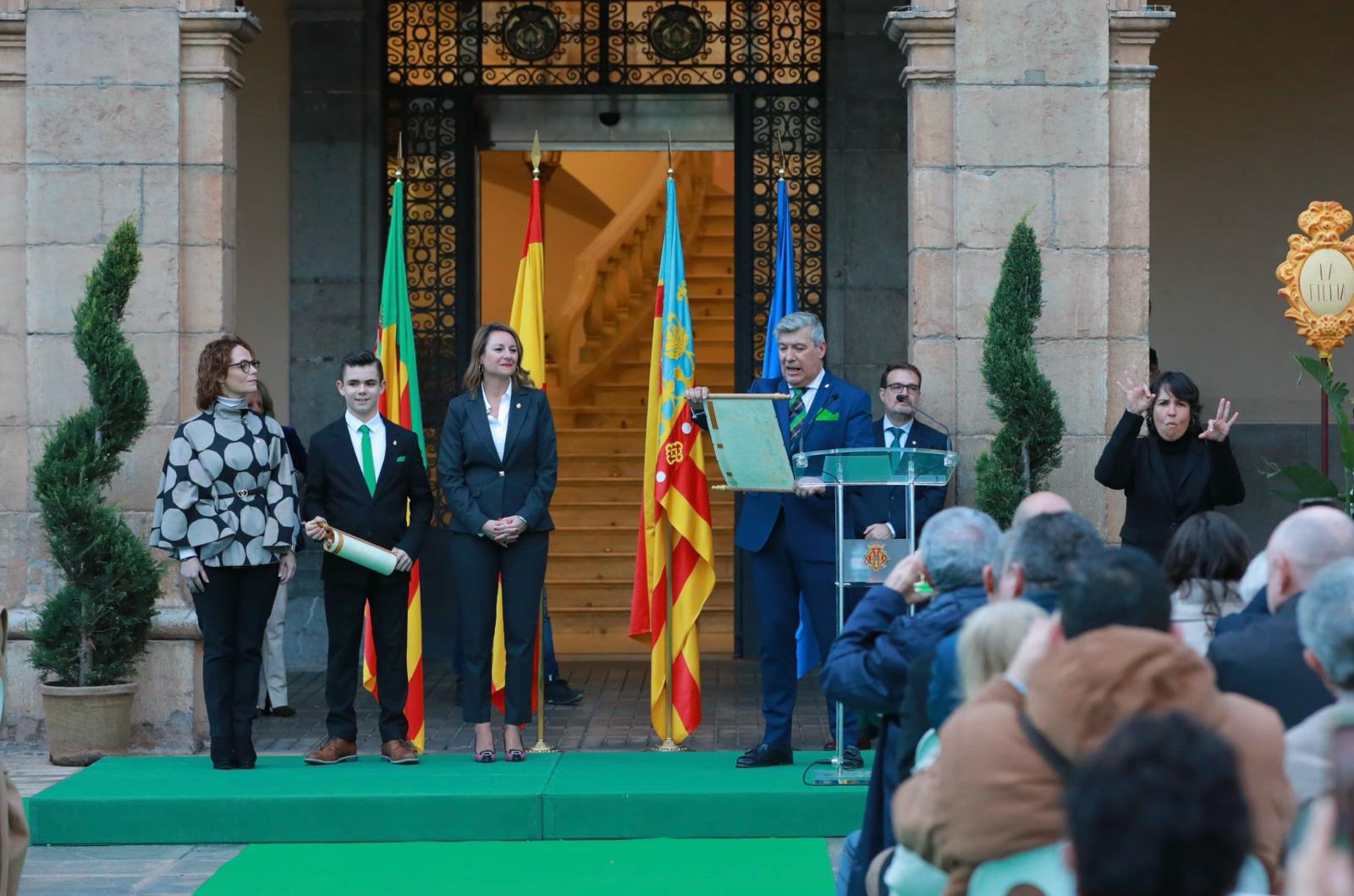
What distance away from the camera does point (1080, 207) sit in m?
7.83

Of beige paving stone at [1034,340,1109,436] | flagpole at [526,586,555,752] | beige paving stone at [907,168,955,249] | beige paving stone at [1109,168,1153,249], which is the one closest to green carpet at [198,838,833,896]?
flagpole at [526,586,555,752]

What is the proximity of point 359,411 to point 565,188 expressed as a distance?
30.5 feet

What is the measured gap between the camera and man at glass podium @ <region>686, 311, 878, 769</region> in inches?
284

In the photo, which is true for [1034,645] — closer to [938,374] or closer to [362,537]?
[362,537]

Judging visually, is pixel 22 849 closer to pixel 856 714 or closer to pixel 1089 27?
pixel 856 714

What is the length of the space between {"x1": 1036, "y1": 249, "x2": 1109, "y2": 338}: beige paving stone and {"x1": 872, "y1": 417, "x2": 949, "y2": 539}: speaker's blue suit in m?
0.67

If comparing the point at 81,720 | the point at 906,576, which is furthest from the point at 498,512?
the point at 906,576

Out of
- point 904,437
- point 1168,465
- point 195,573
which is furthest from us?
point 904,437

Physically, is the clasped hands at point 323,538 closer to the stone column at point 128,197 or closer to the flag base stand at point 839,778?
the stone column at point 128,197

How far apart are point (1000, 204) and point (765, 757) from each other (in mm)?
2640

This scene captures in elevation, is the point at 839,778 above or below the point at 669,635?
below

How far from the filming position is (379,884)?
19.5ft

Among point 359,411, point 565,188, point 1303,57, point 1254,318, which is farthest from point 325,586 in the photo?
point 565,188

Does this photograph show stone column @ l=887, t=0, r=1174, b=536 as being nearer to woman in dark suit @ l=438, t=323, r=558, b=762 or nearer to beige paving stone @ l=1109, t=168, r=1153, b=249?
beige paving stone @ l=1109, t=168, r=1153, b=249
